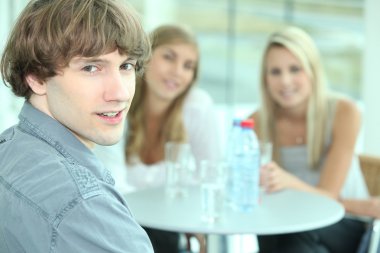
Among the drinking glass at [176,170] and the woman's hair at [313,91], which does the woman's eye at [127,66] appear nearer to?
the drinking glass at [176,170]

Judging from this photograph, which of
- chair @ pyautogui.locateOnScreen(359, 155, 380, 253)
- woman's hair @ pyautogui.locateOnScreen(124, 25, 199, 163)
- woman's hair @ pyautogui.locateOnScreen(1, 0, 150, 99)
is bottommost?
chair @ pyautogui.locateOnScreen(359, 155, 380, 253)

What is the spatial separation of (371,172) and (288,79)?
0.52m

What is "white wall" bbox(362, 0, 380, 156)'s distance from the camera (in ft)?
11.8

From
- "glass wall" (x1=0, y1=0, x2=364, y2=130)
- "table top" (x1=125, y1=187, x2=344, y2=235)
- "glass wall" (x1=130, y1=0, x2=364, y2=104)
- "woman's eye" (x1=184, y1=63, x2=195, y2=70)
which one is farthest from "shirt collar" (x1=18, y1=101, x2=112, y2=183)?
"glass wall" (x1=130, y1=0, x2=364, y2=104)

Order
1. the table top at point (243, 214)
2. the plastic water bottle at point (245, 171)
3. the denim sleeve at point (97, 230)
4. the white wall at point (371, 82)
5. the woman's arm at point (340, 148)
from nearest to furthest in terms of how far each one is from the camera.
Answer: the denim sleeve at point (97, 230) < the table top at point (243, 214) < the plastic water bottle at point (245, 171) < the woman's arm at point (340, 148) < the white wall at point (371, 82)

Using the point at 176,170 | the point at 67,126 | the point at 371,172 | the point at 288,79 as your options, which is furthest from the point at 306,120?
the point at 67,126

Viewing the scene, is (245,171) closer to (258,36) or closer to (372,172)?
(372,172)

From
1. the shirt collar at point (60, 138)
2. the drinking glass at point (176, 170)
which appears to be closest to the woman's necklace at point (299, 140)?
the drinking glass at point (176, 170)

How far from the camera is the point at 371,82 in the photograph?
3660 mm

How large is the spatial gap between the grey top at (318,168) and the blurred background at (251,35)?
106 cm

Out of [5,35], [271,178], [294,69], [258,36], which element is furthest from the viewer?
[258,36]

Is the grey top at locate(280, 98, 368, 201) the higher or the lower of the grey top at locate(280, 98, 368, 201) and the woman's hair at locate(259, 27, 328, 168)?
the lower

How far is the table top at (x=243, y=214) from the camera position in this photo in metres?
1.76

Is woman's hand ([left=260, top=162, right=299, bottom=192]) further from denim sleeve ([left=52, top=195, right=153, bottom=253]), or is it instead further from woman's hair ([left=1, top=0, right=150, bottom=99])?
denim sleeve ([left=52, top=195, right=153, bottom=253])
